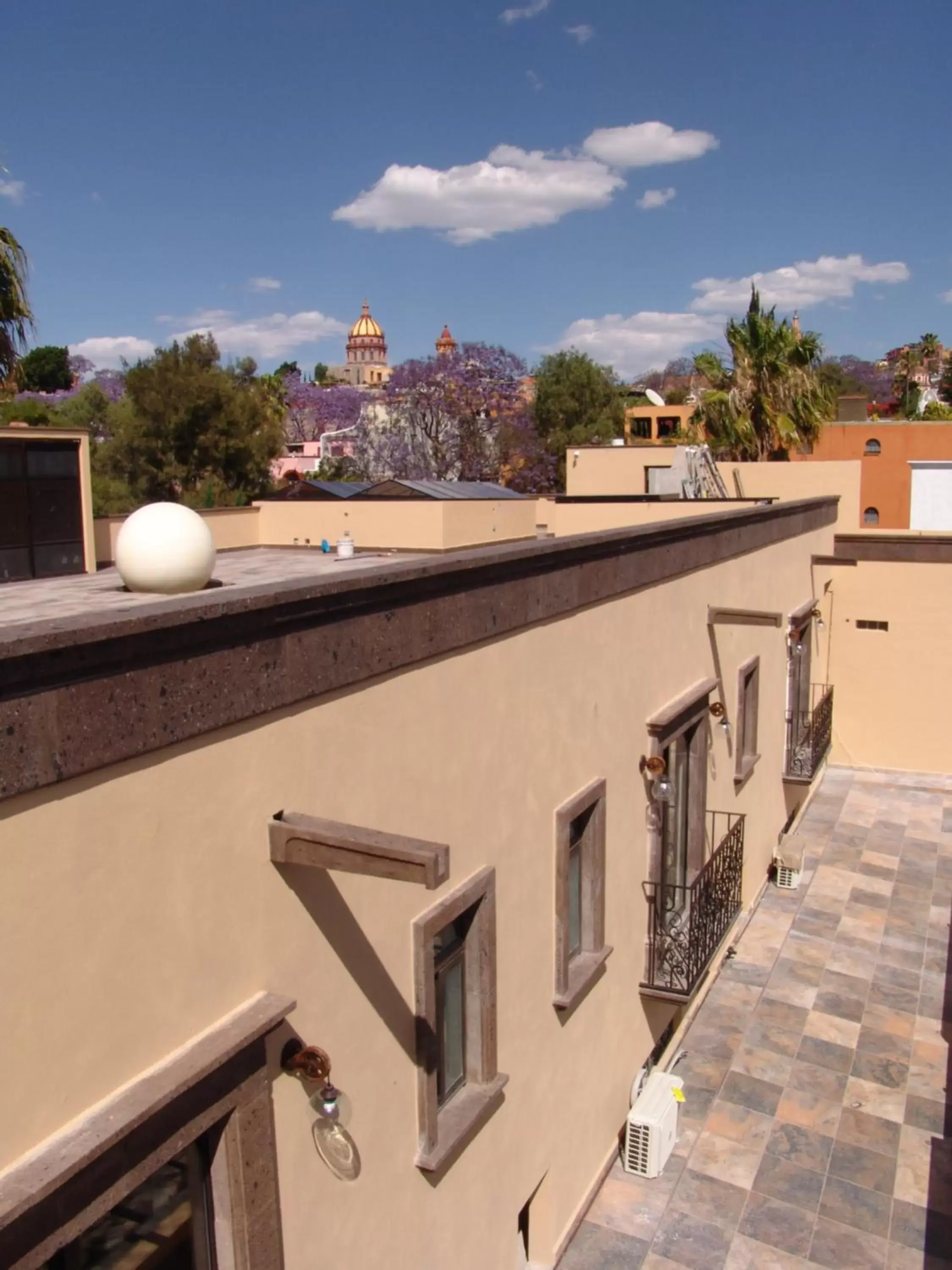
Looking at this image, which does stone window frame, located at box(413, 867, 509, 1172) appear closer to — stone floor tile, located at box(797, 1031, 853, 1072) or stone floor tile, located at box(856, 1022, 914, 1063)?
stone floor tile, located at box(797, 1031, 853, 1072)

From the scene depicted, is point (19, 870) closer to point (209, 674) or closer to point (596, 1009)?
point (209, 674)

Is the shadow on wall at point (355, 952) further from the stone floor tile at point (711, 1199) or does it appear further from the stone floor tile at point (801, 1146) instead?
the stone floor tile at point (801, 1146)

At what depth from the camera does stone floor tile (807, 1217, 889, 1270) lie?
8.02 m

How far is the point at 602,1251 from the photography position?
26.7 ft

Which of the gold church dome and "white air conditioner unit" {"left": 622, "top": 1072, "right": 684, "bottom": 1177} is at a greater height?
the gold church dome

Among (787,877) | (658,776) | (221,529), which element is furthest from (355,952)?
(221,529)

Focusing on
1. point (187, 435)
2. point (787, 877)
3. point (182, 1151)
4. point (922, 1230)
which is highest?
point (187, 435)

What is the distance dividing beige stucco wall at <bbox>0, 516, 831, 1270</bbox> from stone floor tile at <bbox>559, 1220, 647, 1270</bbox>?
0.25m

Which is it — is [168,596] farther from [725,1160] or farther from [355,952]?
[725,1160]

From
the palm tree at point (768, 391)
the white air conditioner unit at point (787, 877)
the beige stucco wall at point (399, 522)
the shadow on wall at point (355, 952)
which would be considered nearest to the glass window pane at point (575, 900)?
the shadow on wall at point (355, 952)

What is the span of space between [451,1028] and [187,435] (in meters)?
33.0

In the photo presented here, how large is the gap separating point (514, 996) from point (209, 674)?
373 cm

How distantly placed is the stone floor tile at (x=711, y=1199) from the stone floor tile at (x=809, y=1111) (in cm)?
119

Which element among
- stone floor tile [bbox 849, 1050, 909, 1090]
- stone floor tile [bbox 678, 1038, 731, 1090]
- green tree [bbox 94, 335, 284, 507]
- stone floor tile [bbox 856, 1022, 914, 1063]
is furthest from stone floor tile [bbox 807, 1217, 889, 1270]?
green tree [bbox 94, 335, 284, 507]
